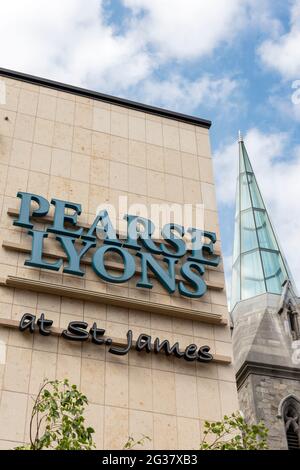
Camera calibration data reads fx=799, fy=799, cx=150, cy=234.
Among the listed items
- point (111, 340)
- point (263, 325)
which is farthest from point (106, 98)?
point (263, 325)

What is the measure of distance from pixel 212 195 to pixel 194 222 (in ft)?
4.79

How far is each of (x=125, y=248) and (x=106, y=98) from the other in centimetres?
600

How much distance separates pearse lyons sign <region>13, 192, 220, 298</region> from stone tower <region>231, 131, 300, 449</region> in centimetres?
1088

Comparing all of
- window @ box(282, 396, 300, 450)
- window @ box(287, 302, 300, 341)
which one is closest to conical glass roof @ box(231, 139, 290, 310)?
window @ box(287, 302, 300, 341)

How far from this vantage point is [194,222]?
22891 mm

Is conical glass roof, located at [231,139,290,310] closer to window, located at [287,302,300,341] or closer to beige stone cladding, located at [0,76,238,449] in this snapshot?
window, located at [287,302,300,341]

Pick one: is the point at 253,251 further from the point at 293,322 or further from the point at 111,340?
the point at 111,340

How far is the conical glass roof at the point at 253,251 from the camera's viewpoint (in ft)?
122

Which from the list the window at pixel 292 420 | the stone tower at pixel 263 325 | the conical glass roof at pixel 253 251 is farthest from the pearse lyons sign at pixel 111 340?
the conical glass roof at pixel 253 251

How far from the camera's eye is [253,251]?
38938 millimetres

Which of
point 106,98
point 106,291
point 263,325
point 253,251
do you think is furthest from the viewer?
point 253,251
